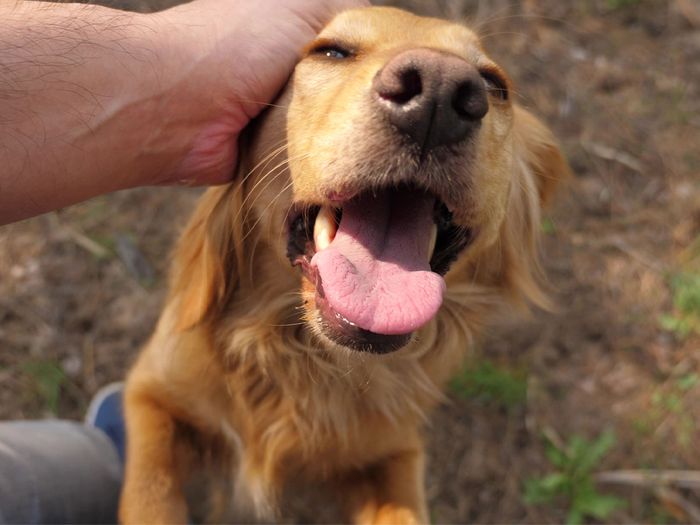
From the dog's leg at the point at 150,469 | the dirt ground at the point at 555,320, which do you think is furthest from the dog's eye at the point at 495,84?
the dog's leg at the point at 150,469

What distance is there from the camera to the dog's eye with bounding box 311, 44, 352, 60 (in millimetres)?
2090

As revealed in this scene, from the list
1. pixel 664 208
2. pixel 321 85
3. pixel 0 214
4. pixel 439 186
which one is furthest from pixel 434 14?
pixel 0 214

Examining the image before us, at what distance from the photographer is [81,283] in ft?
11.6

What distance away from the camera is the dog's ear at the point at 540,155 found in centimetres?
257

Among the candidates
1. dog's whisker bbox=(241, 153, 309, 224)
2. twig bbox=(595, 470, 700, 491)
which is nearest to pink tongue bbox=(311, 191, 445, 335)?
dog's whisker bbox=(241, 153, 309, 224)

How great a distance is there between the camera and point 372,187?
1798mm

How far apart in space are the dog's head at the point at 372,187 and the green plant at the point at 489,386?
108cm

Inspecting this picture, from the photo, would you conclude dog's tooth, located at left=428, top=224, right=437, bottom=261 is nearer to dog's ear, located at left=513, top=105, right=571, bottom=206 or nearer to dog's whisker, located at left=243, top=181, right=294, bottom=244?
dog's whisker, located at left=243, top=181, right=294, bottom=244

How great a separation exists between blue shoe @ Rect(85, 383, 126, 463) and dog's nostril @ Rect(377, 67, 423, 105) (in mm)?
2054

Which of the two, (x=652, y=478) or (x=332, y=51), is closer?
(x=332, y=51)

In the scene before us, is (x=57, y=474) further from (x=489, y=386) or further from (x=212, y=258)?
(x=489, y=386)

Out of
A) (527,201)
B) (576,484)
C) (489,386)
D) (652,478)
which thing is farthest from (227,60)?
(652,478)

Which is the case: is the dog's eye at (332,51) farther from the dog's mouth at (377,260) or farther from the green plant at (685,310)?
the green plant at (685,310)

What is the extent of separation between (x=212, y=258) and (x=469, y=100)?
3.59 ft
